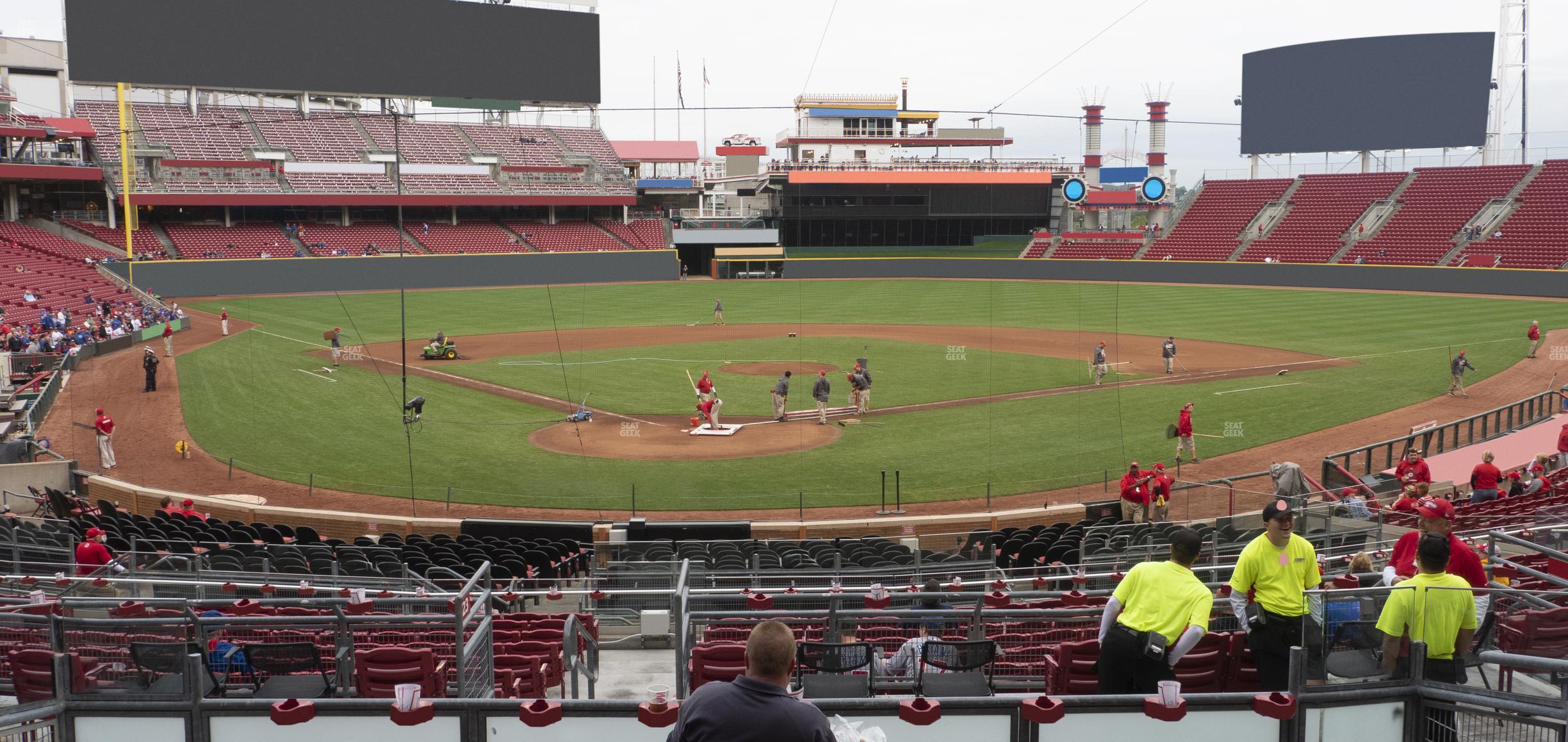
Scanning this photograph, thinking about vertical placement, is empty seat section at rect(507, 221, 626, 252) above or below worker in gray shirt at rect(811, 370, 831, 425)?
above

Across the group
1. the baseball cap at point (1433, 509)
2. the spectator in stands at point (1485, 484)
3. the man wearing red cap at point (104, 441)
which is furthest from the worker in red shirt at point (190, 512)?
the spectator in stands at point (1485, 484)

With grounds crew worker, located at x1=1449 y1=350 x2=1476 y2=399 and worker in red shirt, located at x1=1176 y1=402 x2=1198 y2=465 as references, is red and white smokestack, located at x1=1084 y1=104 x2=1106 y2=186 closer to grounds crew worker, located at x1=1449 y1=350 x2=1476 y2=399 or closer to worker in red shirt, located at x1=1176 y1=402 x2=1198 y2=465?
grounds crew worker, located at x1=1449 y1=350 x2=1476 y2=399

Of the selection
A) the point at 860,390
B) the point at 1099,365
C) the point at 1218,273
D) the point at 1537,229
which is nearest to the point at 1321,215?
the point at 1218,273

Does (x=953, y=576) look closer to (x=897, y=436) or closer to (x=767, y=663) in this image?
(x=767, y=663)

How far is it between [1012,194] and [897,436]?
68006 millimetres

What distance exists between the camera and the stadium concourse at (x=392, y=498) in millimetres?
20453

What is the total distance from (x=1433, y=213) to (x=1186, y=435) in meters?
55.4

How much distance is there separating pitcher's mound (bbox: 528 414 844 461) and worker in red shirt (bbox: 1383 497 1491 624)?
53.9ft

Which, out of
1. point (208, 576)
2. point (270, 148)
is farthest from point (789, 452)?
point (270, 148)

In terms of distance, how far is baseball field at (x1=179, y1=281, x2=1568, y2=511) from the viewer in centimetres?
2280

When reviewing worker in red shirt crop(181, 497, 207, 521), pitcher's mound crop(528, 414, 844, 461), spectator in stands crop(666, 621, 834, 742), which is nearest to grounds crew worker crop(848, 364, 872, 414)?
pitcher's mound crop(528, 414, 844, 461)

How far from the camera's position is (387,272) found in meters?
66.6

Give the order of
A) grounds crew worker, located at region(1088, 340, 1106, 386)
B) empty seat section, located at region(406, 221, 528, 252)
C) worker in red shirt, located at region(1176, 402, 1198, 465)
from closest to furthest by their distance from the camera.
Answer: worker in red shirt, located at region(1176, 402, 1198, 465) → grounds crew worker, located at region(1088, 340, 1106, 386) → empty seat section, located at region(406, 221, 528, 252)

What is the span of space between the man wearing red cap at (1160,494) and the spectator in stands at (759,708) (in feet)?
52.1
